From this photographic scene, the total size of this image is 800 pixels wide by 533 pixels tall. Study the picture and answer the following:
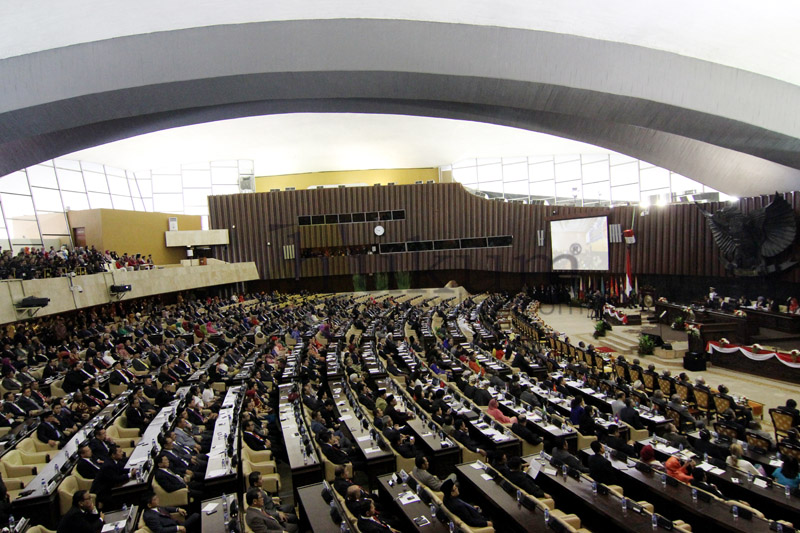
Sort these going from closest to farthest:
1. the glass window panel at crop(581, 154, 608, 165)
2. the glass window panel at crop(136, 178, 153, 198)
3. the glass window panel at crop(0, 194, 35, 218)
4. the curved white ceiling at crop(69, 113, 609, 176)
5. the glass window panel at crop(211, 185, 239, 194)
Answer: the glass window panel at crop(0, 194, 35, 218), the curved white ceiling at crop(69, 113, 609, 176), the glass window panel at crop(581, 154, 608, 165), the glass window panel at crop(136, 178, 153, 198), the glass window panel at crop(211, 185, 239, 194)

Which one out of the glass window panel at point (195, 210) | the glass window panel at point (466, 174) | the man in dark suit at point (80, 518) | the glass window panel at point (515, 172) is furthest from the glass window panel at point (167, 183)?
the man in dark suit at point (80, 518)

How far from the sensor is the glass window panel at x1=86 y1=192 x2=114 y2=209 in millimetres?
23603

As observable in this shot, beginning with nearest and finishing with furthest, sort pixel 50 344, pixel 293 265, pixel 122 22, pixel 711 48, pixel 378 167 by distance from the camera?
pixel 122 22 → pixel 711 48 → pixel 50 344 → pixel 293 265 → pixel 378 167

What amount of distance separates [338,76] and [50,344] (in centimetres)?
1345

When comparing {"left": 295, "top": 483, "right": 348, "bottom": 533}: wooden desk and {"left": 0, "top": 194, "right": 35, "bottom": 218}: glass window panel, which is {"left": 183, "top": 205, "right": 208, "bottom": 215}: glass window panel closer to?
{"left": 0, "top": 194, "right": 35, "bottom": 218}: glass window panel

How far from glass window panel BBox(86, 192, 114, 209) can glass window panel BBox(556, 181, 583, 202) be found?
23.4 metres

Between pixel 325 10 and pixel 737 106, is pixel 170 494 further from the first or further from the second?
pixel 737 106

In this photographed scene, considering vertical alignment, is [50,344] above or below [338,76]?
below

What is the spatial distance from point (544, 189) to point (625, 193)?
4.84 meters

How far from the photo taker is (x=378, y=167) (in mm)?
34062

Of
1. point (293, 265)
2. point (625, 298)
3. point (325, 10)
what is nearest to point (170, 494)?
point (325, 10)

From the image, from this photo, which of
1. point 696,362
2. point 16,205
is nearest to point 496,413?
point 696,362

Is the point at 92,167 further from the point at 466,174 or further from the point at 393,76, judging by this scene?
the point at 393,76

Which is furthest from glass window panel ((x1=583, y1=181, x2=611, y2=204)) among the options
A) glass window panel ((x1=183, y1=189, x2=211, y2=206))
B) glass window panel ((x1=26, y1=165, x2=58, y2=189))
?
glass window panel ((x1=26, y1=165, x2=58, y2=189))
